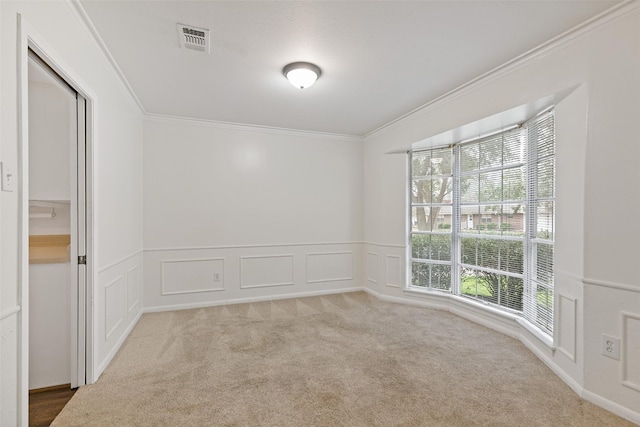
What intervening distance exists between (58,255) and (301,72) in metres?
2.58

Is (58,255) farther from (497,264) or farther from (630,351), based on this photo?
(497,264)

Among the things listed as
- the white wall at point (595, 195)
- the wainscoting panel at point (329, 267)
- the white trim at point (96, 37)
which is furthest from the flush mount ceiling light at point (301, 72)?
the wainscoting panel at point (329, 267)

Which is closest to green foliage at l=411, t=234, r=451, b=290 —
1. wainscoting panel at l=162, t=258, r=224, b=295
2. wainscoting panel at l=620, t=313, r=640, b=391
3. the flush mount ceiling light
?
wainscoting panel at l=620, t=313, r=640, b=391

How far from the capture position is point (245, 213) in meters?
4.63

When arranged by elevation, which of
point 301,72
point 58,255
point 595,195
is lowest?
point 58,255

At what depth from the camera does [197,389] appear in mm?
2299

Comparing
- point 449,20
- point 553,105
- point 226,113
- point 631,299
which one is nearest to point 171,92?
point 226,113

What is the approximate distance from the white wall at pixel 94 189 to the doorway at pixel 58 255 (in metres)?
0.09

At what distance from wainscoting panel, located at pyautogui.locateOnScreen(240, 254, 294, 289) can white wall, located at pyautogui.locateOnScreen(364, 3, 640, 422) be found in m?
3.29

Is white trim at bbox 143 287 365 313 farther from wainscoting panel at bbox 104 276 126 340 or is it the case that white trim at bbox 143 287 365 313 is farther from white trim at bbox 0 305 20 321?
white trim at bbox 0 305 20 321

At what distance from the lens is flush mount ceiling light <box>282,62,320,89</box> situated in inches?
108

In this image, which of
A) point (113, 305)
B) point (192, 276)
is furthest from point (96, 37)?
point (192, 276)

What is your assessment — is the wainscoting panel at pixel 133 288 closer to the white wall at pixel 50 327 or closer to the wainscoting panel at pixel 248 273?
the wainscoting panel at pixel 248 273

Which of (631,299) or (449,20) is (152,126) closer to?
(449,20)
